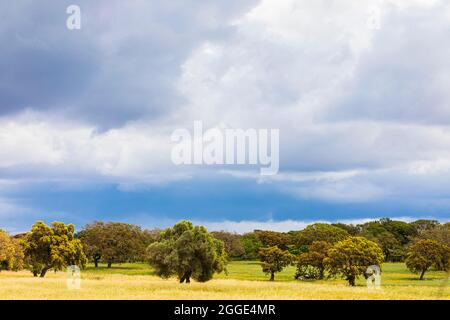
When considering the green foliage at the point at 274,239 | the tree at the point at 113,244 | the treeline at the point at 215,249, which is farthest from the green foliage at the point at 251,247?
the tree at the point at 113,244

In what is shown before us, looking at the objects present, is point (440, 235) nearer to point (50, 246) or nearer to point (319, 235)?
point (319, 235)

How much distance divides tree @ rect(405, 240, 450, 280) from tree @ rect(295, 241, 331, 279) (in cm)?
1327

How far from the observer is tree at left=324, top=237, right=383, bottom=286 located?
65.8m

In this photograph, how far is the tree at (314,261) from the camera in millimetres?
84938

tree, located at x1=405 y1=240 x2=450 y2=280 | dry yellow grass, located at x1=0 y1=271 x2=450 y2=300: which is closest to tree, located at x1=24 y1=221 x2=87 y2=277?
dry yellow grass, located at x1=0 y1=271 x2=450 y2=300

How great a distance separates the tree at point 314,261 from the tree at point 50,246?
31742 millimetres

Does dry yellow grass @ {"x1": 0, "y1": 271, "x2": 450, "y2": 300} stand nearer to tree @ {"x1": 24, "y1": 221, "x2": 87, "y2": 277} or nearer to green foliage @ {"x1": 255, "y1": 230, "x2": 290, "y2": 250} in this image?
tree @ {"x1": 24, "y1": 221, "x2": 87, "y2": 277}

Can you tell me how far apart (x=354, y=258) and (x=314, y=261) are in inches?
763

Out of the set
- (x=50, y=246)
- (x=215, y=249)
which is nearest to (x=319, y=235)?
(x=50, y=246)

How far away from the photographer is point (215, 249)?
5238 cm
